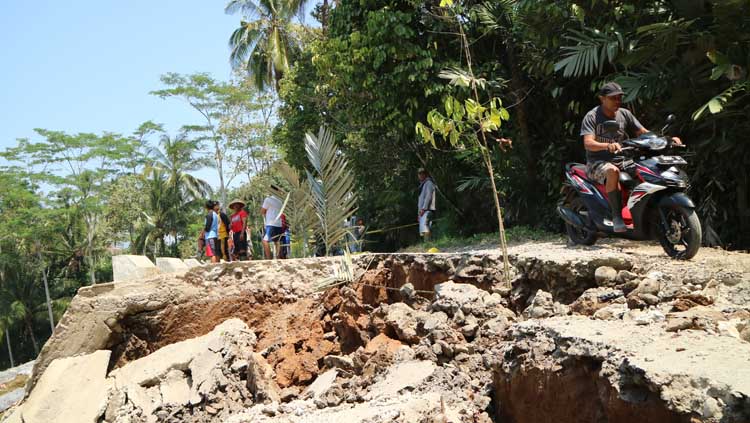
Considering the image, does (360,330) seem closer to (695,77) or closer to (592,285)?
(592,285)

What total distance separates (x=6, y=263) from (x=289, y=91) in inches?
771

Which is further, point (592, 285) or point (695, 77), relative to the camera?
point (695, 77)

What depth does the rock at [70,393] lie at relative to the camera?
6.09 metres

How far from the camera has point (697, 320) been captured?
3488mm

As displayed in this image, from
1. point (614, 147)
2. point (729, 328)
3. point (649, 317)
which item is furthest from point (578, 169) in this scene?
point (729, 328)

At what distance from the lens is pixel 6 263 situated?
30.1 metres

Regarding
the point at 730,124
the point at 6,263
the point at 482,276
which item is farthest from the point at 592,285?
the point at 6,263

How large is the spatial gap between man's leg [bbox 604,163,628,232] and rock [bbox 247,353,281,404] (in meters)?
3.46

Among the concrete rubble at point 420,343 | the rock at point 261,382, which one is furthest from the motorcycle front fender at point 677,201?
the rock at point 261,382

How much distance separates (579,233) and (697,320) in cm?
357

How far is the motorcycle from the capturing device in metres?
5.32

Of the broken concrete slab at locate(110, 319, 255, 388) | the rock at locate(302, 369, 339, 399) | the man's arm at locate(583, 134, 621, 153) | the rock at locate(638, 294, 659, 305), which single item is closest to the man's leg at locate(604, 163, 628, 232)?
the man's arm at locate(583, 134, 621, 153)

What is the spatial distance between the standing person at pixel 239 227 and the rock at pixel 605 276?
255 inches

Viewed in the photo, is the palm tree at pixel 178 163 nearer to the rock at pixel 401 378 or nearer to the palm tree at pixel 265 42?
the palm tree at pixel 265 42
